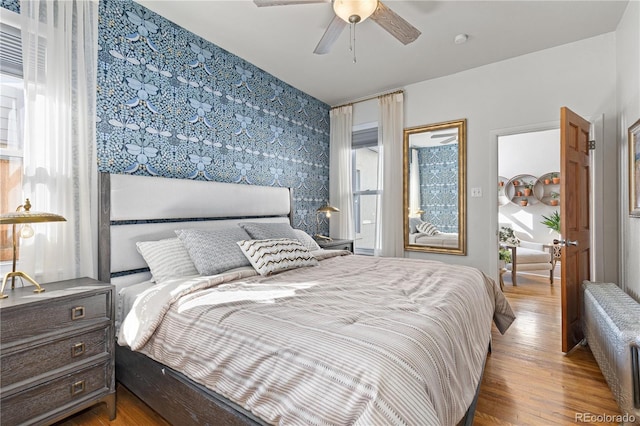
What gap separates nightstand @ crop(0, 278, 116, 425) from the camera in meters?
1.46

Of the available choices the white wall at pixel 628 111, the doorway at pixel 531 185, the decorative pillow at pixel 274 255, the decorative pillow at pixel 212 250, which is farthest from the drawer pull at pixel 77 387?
the doorway at pixel 531 185

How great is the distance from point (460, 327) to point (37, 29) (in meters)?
2.96

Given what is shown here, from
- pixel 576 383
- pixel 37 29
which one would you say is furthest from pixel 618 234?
pixel 37 29

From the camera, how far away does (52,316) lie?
1.59m

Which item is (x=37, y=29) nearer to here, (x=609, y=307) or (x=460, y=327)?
(x=460, y=327)

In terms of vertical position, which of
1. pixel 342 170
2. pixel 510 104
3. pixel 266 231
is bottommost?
pixel 266 231

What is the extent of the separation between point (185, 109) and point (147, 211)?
3.30ft

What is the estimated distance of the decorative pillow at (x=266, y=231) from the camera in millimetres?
2705

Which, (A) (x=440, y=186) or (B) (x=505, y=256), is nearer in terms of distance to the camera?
(A) (x=440, y=186)

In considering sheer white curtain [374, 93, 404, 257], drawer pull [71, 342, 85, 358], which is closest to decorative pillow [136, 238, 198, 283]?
drawer pull [71, 342, 85, 358]

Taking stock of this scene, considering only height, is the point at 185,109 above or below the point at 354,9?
below

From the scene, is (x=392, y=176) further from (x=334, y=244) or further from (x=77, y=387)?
(x=77, y=387)

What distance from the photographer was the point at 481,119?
361 cm

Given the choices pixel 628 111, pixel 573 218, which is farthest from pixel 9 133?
pixel 628 111
